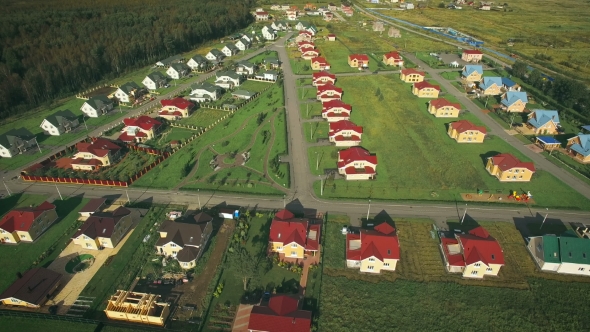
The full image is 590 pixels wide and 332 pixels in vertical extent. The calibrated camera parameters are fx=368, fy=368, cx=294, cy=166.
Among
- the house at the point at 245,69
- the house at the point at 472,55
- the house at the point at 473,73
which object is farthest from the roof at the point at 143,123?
the house at the point at 472,55

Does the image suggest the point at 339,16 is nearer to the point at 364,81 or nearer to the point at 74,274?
the point at 364,81

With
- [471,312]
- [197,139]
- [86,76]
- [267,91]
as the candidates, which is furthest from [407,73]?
[86,76]

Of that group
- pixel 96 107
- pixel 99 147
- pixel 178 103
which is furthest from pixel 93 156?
pixel 96 107

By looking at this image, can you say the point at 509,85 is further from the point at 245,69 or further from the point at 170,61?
the point at 170,61

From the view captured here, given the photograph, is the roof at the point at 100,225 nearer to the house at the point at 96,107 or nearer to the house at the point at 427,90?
the house at the point at 96,107

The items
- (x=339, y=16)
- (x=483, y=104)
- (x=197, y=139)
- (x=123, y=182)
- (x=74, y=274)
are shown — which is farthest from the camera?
(x=339, y=16)
